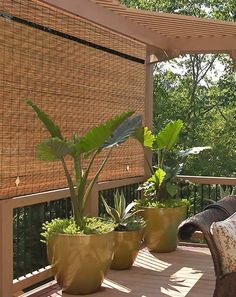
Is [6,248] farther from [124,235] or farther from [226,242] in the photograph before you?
[226,242]

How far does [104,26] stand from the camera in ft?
18.5

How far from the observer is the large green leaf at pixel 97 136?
4.21 metres

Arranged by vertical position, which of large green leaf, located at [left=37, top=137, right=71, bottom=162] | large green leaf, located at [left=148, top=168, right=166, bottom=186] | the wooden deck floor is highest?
large green leaf, located at [left=37, top=137, right=71, bottom=162]

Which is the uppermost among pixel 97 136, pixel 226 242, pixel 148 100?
pixel 148 100

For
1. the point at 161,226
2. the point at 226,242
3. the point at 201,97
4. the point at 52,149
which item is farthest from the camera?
the point at 201,97

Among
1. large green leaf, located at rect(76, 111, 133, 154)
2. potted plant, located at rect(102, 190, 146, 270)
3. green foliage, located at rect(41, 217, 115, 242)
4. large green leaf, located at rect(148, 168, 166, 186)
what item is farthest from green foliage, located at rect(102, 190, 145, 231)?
large green leaf, located at rect(76, 111, 133, 154)

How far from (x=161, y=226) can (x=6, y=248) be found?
2.36 meters

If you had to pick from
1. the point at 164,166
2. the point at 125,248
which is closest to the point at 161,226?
the point at 164,166

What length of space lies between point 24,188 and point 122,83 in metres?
2.43

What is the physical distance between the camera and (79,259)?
4.34 meters

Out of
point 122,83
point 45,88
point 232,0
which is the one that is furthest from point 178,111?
point 45,88

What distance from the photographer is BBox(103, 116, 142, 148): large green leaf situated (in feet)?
14.3

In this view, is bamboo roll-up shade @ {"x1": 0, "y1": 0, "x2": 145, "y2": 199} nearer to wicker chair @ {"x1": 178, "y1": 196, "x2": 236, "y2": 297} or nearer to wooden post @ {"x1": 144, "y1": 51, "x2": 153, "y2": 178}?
wooden post @ {"x1": 144, "y1": 51, "x2": 153, "y2": 178}

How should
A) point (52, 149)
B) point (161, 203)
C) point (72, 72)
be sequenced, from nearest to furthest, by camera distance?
point (52, 149), point (72, 72), point (161, 203)
